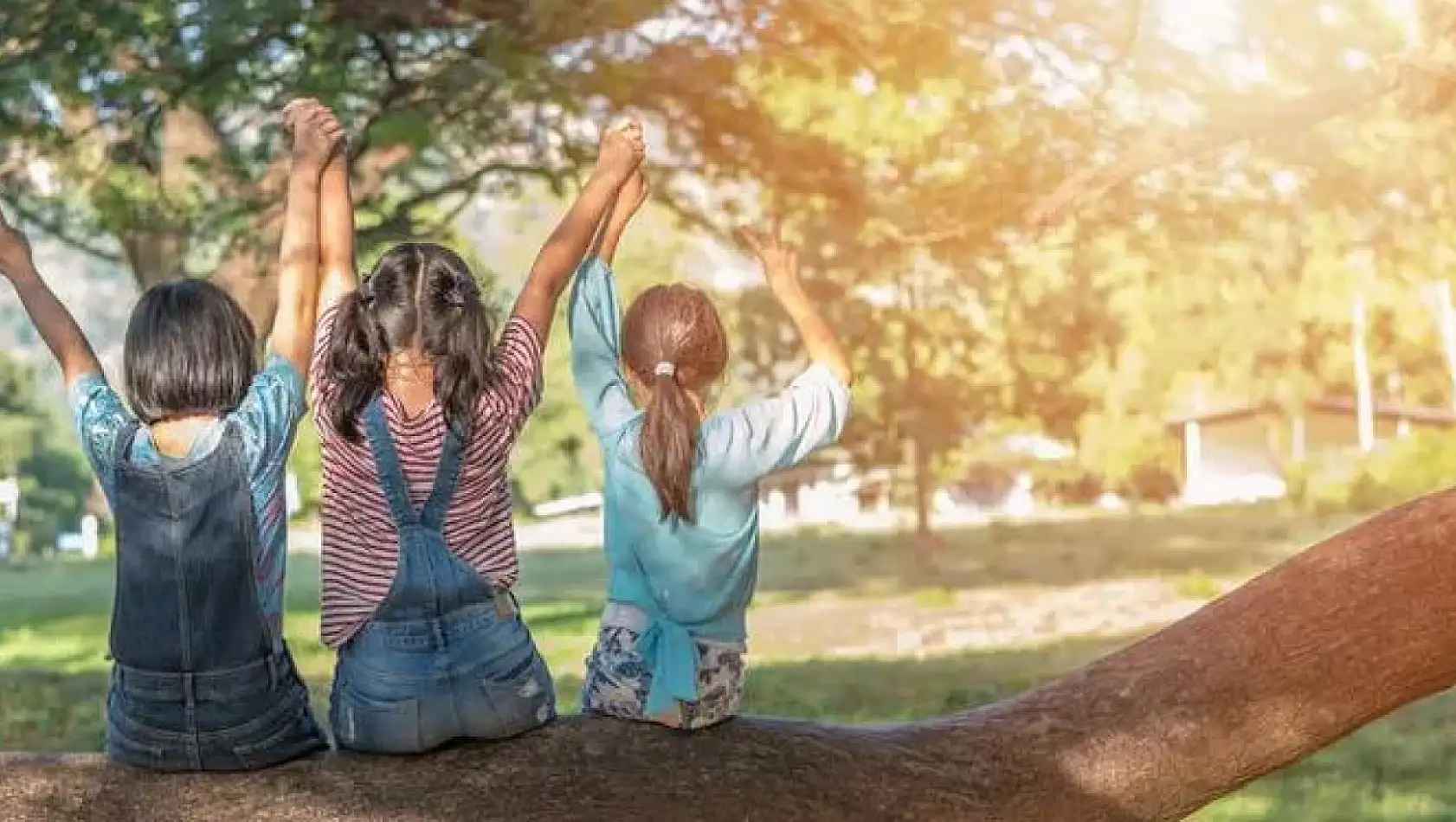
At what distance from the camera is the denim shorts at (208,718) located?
331 centimetres

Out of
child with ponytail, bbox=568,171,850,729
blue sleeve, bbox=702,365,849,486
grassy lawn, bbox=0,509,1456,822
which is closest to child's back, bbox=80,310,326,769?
child with ponytail, bbox=568,171,850,729

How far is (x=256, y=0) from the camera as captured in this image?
38.0ft

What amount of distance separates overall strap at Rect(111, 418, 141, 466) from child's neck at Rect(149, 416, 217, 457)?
0.03m

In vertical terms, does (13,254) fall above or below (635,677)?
above

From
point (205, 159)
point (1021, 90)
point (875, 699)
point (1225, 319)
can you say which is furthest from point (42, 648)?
point (1225, 319)

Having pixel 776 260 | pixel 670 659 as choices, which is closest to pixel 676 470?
pixel 670 659

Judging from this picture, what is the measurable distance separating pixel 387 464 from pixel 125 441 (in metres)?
0.35

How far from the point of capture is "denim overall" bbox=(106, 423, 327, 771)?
3279 millimetres

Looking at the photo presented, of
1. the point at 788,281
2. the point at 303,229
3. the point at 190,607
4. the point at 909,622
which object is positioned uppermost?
the point at 303,229

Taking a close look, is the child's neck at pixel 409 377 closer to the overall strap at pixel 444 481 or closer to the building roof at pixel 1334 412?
the overall strap at pixel 444 481

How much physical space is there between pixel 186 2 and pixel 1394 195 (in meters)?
9.61

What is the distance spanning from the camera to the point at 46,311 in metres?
3.43

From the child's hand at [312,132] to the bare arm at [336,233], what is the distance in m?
0.03

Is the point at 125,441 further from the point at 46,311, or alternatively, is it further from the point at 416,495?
the point at 416,495
